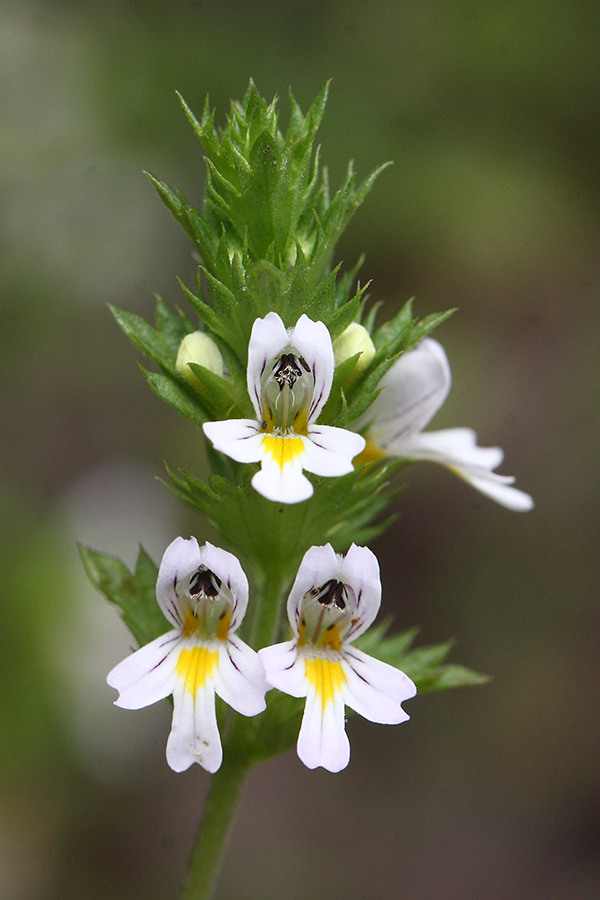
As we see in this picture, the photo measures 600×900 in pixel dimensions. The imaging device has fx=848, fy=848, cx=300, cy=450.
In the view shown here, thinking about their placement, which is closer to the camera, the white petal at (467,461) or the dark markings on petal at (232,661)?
the dark markings on petal at (232,661)

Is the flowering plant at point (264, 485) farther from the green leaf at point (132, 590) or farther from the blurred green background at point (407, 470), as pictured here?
the blurred green background at point (407, 470)

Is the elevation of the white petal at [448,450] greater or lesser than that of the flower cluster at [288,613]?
greater

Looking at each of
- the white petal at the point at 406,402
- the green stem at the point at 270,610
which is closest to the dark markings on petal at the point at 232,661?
the green stem at the point at 270,610

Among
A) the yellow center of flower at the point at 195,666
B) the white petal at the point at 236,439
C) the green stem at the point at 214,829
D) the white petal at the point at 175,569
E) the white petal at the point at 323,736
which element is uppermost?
the white petal at the point at 236,439

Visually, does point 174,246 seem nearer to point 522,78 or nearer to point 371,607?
point 522,78

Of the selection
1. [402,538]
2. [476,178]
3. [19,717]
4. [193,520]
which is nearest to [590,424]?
[402,538]

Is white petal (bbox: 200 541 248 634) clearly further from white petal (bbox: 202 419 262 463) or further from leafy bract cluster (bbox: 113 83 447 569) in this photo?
white petal (bbox: 202 419 262 463)

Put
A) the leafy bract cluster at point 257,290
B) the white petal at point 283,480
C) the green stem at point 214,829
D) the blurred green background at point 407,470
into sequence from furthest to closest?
1. the blurred green background at point 407,470
2. the green stem at point 214,829
3. the leafy bract cluster at point 257,290
4. the white petal at point 283,480
